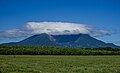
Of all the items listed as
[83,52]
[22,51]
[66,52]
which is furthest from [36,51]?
[83,52]

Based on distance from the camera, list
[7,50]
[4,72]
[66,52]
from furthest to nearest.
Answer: [66,52], [7,50], [4,72]

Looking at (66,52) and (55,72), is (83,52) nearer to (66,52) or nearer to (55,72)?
(66,52)

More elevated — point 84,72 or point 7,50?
point 7,50

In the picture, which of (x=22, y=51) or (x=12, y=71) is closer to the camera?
(x=12, y=71)

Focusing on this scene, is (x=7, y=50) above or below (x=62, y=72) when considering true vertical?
above

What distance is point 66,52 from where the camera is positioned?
415 ft

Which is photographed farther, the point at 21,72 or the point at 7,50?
the point at 7,50

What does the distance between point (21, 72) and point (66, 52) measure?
98.3m

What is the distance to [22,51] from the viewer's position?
118625 millimetres

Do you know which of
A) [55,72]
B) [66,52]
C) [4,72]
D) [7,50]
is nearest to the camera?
[4,72]

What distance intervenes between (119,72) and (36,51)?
91.8 meters

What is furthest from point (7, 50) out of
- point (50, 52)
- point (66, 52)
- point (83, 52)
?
point (83, 52)

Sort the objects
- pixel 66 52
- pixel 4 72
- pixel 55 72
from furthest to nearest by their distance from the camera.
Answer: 1. pixel 66 52
2. pixel 55 72
3. pixel 4 72

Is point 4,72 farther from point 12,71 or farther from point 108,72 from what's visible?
point 108,72
